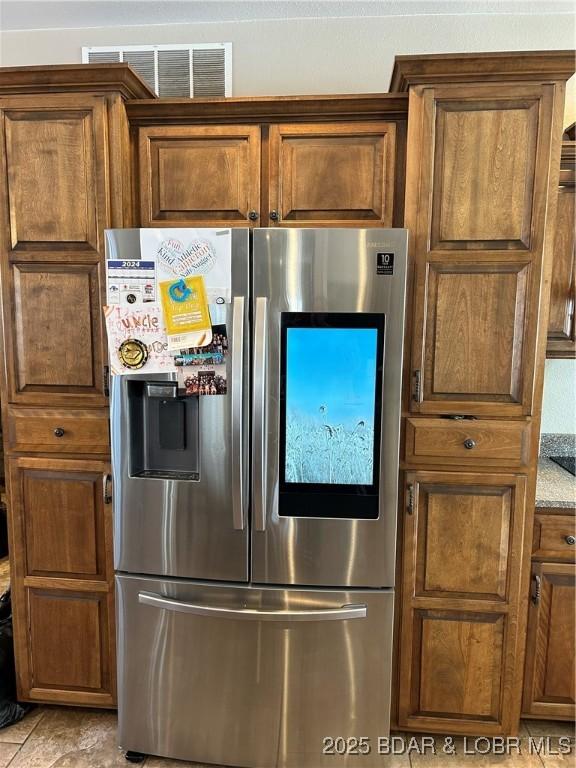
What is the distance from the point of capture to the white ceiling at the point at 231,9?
212cm

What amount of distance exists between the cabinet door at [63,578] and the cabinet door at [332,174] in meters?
1.17

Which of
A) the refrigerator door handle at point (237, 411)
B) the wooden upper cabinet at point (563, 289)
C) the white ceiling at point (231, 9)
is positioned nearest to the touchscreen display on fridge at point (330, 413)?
the refrigerator door handle at point (237, 411)

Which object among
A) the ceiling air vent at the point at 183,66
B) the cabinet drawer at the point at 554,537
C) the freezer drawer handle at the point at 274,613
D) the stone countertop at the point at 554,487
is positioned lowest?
the freezer drawer handle at the point at 274,613

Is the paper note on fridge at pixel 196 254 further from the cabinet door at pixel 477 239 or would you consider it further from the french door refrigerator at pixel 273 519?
the cabinet door at pixel 477 239

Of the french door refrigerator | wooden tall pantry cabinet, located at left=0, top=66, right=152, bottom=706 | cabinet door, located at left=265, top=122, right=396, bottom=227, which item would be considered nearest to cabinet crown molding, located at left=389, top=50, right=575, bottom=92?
cabinet door, located at left=265, top=122, right=396, bottom=227

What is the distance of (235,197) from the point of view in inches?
70.0

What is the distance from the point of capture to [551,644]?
5.90ft

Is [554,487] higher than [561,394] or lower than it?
lower

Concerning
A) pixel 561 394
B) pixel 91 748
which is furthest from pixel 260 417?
pixel 561 394

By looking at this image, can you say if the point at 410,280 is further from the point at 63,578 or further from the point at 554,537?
the point at 63,578

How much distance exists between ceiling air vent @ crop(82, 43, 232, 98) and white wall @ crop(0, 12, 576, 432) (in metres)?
0.04

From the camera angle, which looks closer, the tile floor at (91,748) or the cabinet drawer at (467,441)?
the cabinet drawer at (467,441)

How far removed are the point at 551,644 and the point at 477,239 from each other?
1.46 m

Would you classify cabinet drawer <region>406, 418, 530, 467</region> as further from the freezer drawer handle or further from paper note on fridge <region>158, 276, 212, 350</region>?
paper note on fridge <region>158, 276, 212, 350</region>
